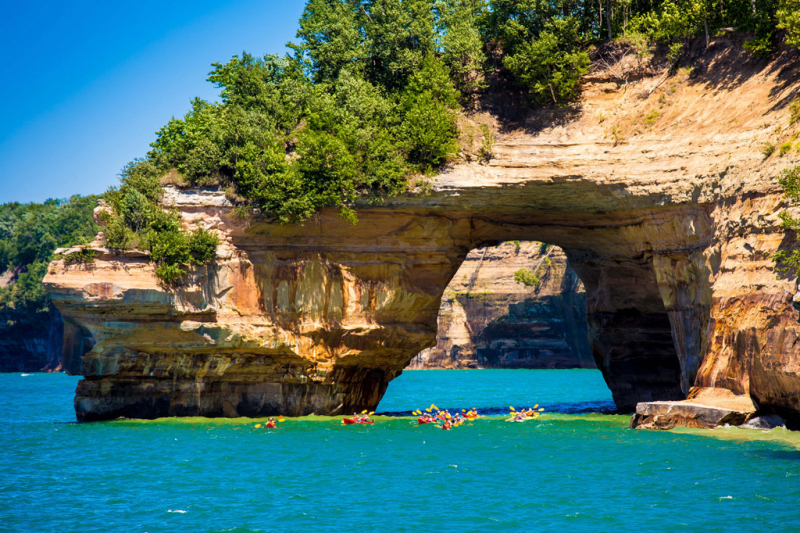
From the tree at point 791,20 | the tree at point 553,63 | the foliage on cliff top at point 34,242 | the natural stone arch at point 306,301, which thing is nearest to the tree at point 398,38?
the tree at point 553,63

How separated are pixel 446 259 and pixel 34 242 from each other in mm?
87342

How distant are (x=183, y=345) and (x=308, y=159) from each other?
32.3ft

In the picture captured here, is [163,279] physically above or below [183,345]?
above

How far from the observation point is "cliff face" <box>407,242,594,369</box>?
8981cm

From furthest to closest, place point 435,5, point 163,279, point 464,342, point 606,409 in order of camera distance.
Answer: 1. point 464,342
2. point 606,409
3. point 435,5
4. point 163,279

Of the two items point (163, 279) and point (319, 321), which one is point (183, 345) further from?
point (319, 321)

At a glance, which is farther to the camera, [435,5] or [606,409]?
[606,409]

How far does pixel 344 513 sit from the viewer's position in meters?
17.9

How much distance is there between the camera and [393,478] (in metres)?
21.7

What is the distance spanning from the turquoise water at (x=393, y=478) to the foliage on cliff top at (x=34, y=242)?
71.7 m

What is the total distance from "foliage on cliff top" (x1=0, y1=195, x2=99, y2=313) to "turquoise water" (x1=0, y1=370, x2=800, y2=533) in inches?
2823

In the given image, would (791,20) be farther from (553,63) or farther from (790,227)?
(553,63)

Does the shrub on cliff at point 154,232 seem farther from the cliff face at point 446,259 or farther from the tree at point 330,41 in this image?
the tree at point 330,41

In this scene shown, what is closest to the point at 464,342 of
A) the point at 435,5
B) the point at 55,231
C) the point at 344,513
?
the point at 55,231
